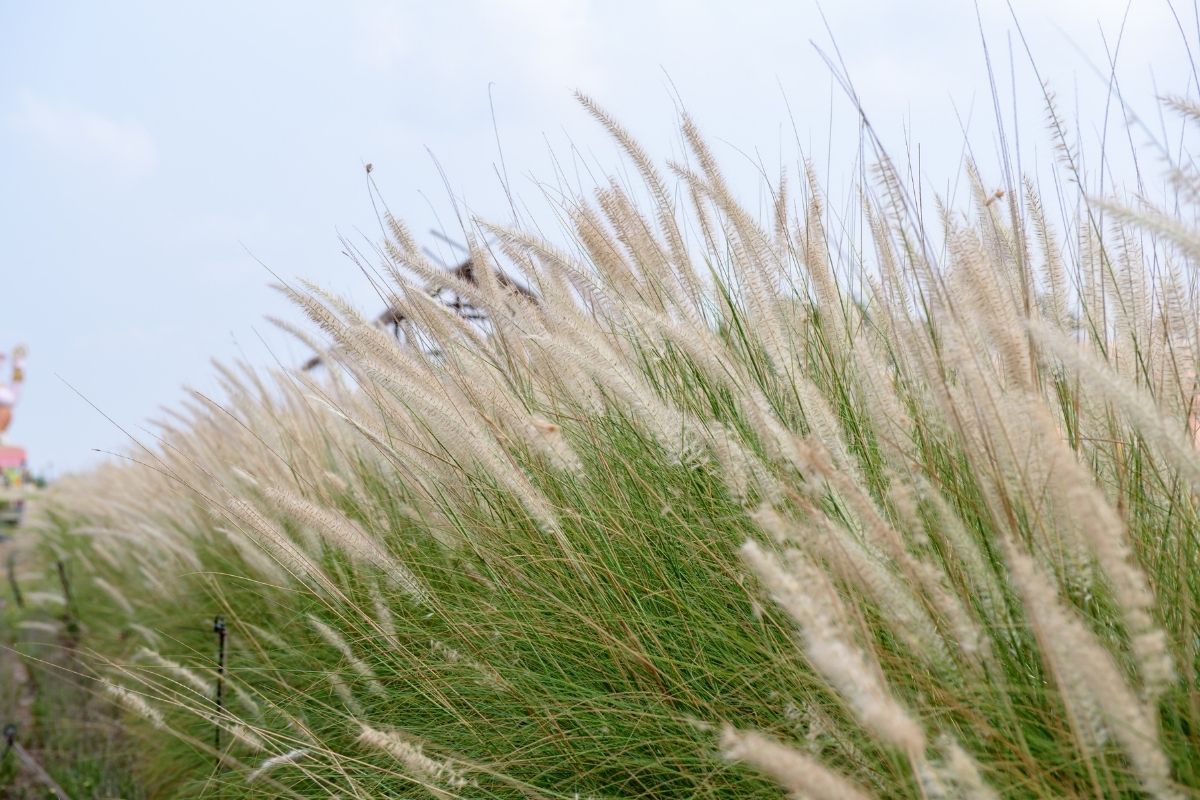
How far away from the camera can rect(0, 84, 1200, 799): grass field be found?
0.99 m

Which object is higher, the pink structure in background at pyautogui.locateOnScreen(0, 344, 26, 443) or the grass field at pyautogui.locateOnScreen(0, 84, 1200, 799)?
the pink structure in background at pyautogui.locateOnScreen(0, 344, 26, 443)

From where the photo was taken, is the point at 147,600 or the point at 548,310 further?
the point at 147,600

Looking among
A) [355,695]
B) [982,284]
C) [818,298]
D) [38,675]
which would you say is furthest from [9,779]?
[982,284]

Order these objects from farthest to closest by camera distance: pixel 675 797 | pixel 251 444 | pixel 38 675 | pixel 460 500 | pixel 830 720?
1. pixel 38 675
2. pixel 251 444
3. pixel 460 500
4. pixel 675 797
5. pixel 830 720

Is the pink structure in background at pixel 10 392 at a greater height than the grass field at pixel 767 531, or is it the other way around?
the pink structure in background at pixel 10 392

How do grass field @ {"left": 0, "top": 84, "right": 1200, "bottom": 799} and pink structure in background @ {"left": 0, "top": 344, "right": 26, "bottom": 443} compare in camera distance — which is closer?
grass field @ {"left": 0, "top": 84, "right": 1200, "bottom": 799}

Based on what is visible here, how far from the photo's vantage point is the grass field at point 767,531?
0.99 m

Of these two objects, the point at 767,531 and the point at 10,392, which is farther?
the point at 10,392

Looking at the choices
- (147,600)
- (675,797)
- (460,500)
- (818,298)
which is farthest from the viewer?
(147,600)

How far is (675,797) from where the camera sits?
4.92ft

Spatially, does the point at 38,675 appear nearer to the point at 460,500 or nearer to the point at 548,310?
the point at 460,500

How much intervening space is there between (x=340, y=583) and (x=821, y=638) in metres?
2.10

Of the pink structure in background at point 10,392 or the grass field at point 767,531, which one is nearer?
the grass field at point 767,531

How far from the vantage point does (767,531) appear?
139 cm
